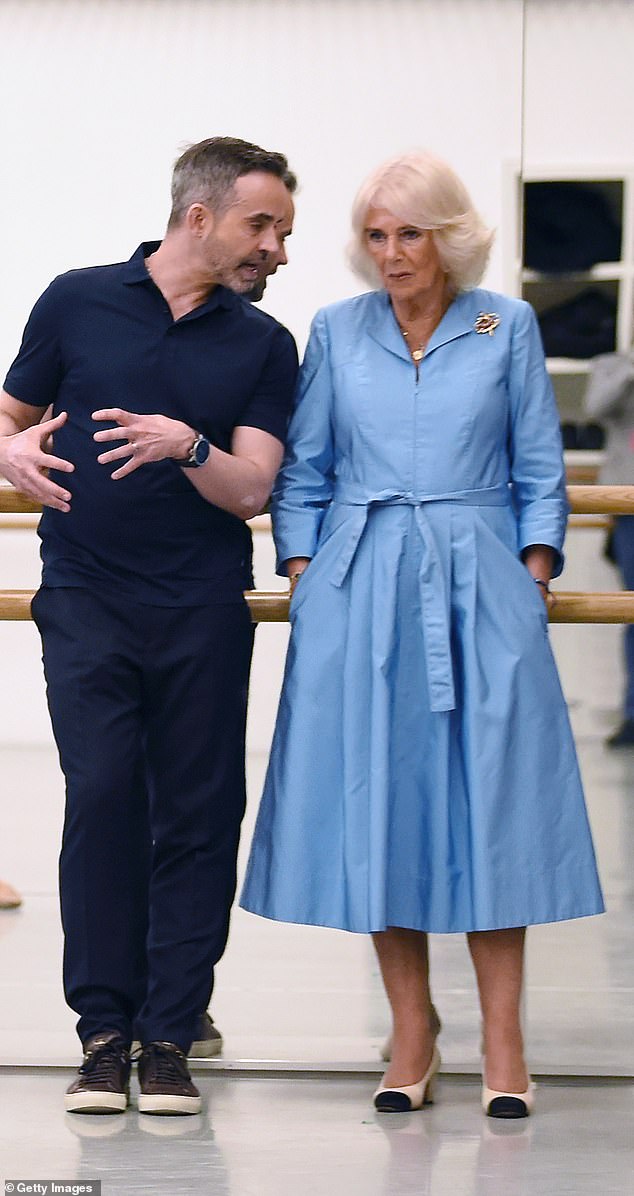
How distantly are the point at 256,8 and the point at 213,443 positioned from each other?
0.99 meters

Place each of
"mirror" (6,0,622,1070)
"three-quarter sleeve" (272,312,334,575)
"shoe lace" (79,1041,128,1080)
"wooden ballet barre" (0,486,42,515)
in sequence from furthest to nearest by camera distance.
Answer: "mirror" (6,0,622,1070) → "wooden ballet barre" (0,486,42,515) → "three-quarter sleeve" (272,312,334,575) → "shoe lace" (79,1041,128,1080)

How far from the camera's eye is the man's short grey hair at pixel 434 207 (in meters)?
2.43

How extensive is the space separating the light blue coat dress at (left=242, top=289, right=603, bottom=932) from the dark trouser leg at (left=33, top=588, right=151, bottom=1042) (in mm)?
212

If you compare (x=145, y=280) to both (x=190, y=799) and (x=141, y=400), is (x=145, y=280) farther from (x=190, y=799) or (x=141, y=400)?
(x=190, y=799)

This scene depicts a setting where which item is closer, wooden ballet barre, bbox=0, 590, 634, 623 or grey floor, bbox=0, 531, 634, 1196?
grey floor, bbox=0, 531, 634, 1196

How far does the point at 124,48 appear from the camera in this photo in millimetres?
3059

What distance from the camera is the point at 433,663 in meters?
2.44

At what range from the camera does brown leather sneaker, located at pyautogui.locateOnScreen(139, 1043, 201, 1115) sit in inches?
96.3

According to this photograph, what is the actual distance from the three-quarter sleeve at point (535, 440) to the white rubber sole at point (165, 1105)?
0.93 metres

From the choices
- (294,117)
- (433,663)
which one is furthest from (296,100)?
(433,663)

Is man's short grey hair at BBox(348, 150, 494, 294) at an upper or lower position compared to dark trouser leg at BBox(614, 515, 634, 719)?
upper

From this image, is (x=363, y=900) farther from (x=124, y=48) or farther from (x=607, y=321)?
(x=124, y=48)

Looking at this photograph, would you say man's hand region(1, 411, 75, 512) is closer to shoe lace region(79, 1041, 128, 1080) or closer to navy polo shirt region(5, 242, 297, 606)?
navy polo shirt region(5, 242, 297, 606)

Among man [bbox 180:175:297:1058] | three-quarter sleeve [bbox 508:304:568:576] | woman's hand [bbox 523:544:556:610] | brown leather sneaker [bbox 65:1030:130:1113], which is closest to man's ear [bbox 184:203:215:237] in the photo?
man [bbox 180:175:297:1058]
